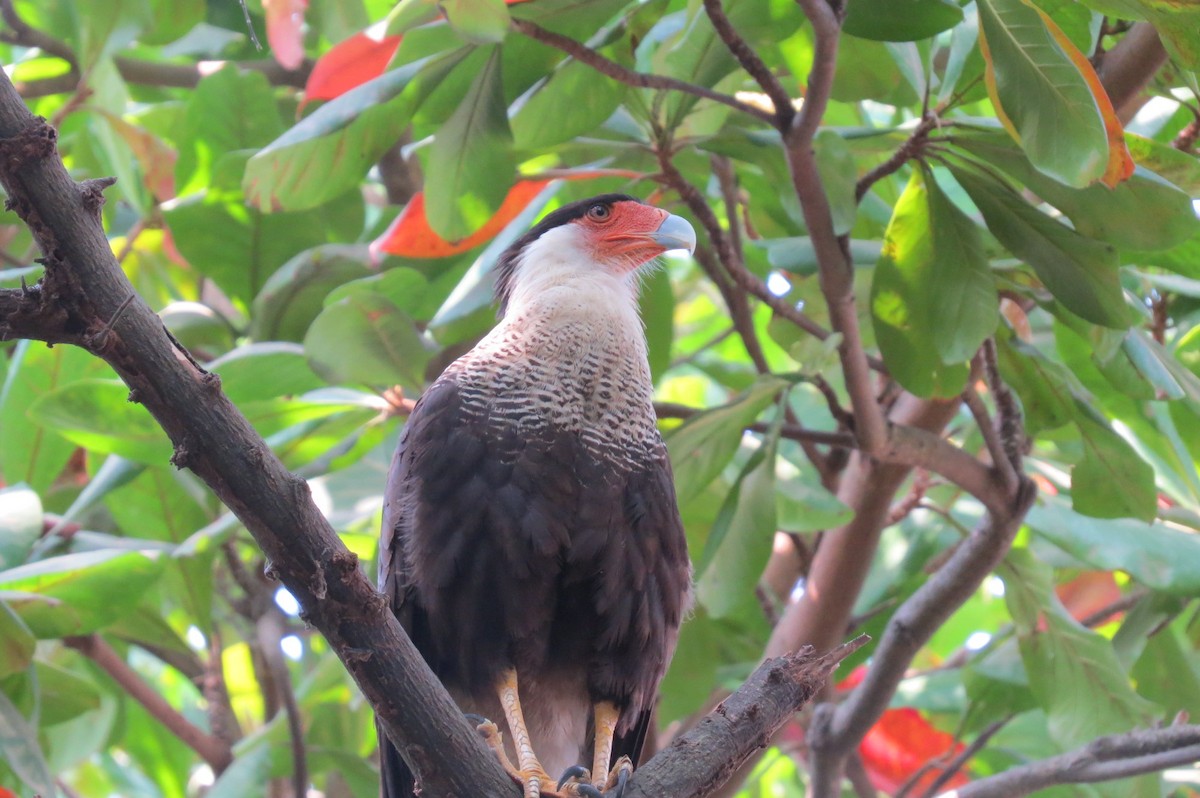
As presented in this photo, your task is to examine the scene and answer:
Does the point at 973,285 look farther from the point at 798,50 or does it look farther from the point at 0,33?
the point at 0,33

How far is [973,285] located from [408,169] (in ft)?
8.53

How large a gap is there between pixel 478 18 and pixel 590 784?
1.39 m

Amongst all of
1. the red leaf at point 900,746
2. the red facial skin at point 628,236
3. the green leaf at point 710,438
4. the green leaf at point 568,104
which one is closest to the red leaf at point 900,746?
the red leaf at point 900,746

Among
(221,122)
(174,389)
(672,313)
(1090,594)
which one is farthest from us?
(1090,594)

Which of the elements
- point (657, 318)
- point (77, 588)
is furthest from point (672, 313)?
point (77, 588)

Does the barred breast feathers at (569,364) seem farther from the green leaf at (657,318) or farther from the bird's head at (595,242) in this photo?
the green leaf at (657,318)

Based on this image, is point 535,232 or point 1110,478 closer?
point 1110,478

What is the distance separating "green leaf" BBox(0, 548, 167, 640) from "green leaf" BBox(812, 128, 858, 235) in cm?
178

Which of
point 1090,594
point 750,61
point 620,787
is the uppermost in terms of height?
point 750,61

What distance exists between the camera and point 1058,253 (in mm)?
2545

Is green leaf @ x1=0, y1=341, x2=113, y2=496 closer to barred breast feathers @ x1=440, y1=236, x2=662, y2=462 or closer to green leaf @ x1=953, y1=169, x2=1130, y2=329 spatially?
barred breast feathers @ x1=440, y1=236, x2=662, y2=462

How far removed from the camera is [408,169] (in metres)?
4.62

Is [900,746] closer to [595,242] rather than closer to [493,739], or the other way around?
[595,242]

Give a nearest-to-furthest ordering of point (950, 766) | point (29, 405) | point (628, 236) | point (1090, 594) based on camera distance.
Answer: point (628, 236) → point (29, 405) → point (950, 766) → point (1090, 594)
